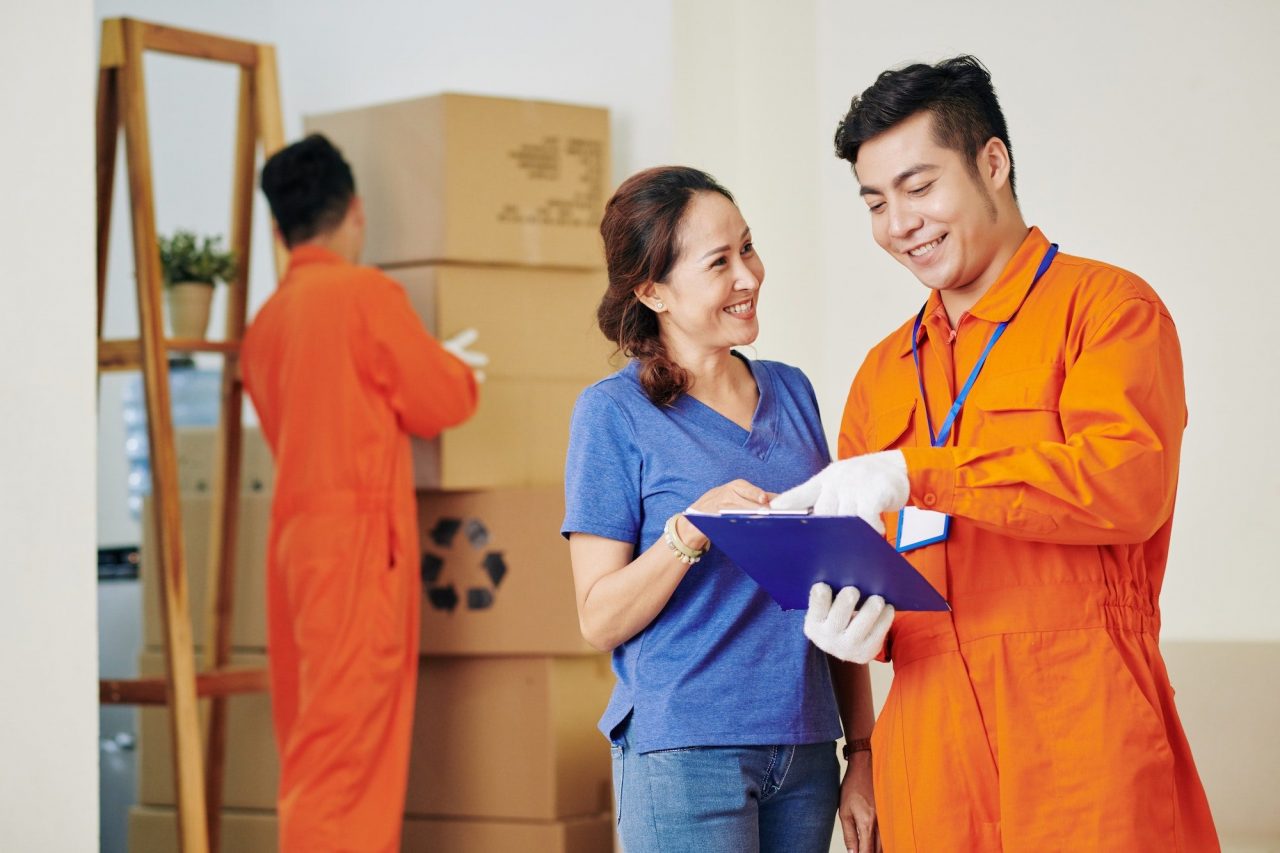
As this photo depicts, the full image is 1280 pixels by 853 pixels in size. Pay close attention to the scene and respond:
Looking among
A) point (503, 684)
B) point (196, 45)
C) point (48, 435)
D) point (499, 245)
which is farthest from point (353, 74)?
point (48, 435)

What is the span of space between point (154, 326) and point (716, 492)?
6.17 ft

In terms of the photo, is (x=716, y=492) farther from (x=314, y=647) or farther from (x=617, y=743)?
(x=314, y=647)

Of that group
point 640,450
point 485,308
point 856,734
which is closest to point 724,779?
point 856,734

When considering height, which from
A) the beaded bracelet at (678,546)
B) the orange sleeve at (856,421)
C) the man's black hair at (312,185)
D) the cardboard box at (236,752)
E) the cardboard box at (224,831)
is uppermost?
the man's black hair at (312,185)

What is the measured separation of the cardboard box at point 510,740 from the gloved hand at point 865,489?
6.11ft

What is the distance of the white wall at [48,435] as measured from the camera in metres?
1.81

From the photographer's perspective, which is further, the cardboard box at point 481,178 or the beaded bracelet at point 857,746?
the cardboard box at point 481,178

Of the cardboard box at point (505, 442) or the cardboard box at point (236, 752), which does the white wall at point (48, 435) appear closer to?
the cardboard box at point (505, 442)

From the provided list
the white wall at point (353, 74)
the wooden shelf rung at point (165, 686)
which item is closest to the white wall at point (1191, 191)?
Answer: the white wall at point (353, 74)

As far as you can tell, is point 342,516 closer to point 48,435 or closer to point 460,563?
point 460,563

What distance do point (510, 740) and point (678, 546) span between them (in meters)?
1.80

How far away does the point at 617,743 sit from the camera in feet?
4.83

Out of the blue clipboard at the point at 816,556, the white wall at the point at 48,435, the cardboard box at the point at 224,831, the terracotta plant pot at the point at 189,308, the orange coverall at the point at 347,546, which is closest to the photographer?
the blue clipboard at the point at 816,556

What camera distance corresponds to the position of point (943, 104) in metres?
1.42
